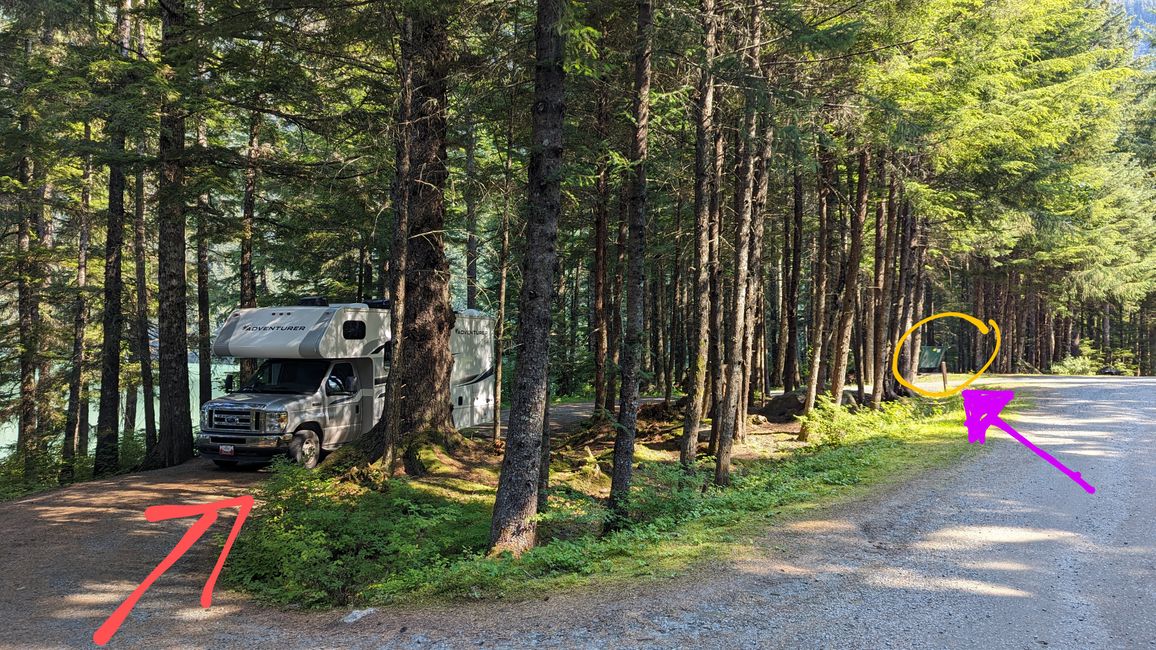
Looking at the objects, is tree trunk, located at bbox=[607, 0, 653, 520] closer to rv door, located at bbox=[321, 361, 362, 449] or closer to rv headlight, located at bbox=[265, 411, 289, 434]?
rv headlight, located at bbox=[265, 411, 289, 434]

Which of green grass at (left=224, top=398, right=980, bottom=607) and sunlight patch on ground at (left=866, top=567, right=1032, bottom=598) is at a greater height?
sunlight patch on ground at (left=866, top=567, right=1032, bottom=598)

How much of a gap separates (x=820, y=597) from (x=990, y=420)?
13.4 m

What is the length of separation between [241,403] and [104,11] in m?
10.8

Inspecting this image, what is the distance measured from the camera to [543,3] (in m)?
8.29

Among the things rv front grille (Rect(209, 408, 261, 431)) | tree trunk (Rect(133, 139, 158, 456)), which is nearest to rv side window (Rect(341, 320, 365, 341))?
rv front grille (Rect(209, 408, 261, 431))

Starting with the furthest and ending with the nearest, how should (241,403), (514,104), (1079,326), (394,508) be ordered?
1. (1079,326)
2. (241,403)
3. (514,104)
4. (394,508)

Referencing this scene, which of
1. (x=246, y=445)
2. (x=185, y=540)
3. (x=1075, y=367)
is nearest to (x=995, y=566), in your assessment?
(x=185, y=540)

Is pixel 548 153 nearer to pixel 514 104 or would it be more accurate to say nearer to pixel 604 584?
pixel 514 104

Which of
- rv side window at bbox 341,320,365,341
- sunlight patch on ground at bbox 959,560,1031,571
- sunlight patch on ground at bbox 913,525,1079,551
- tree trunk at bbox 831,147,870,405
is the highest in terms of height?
tree trunk at bbox 831,147,870,405

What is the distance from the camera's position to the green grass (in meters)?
6.95

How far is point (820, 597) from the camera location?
5.93 m

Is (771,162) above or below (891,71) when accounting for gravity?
below

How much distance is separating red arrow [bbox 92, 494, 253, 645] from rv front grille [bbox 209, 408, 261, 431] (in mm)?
2047

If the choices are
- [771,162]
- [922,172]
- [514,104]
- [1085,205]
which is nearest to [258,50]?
[514,104]
